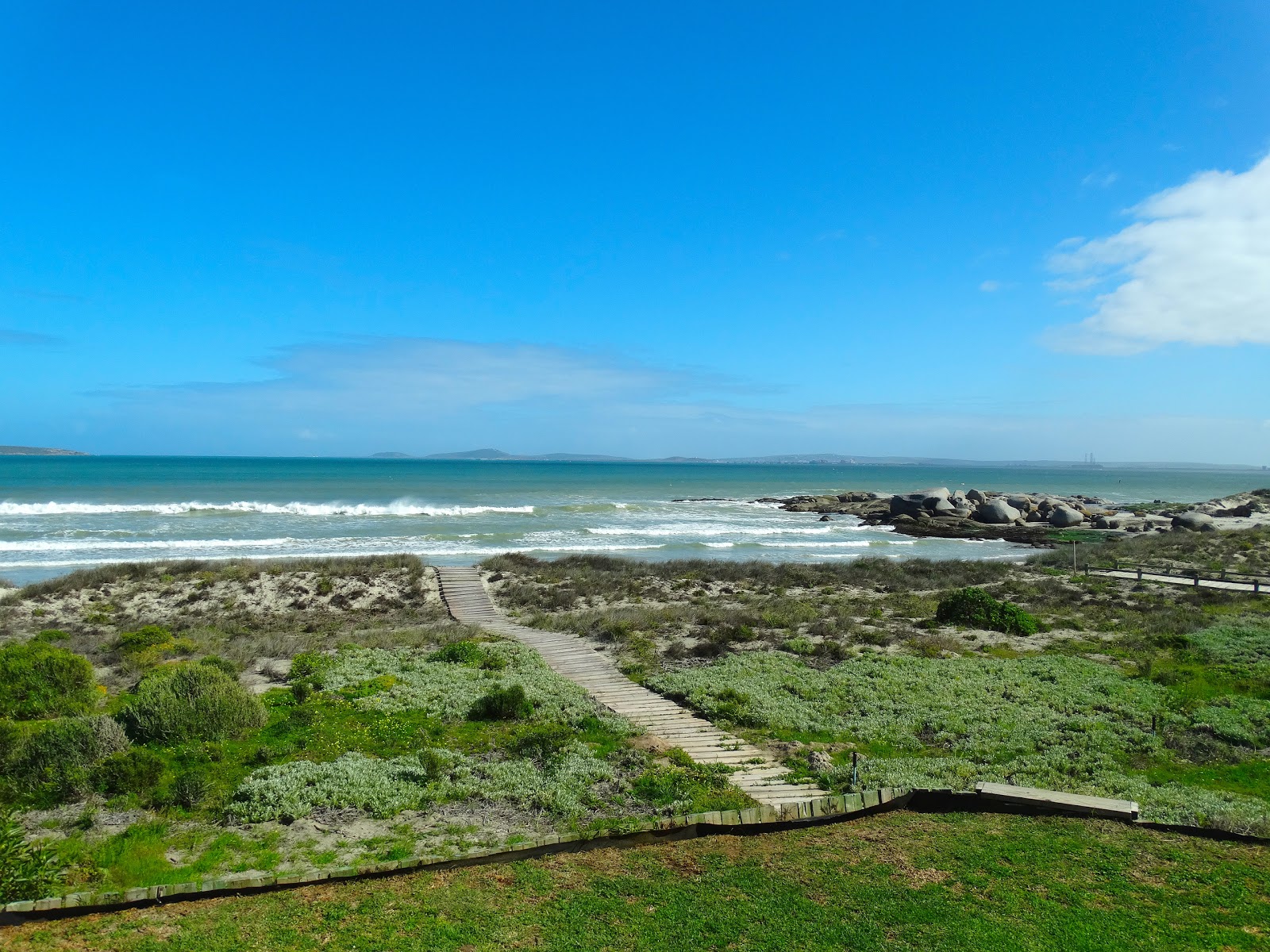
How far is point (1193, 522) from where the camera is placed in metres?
59.0

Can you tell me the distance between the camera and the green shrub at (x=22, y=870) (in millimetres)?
7699

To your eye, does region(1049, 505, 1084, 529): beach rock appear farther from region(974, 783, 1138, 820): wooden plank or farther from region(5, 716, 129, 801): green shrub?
region(5, 716, 129, 801): green shrub

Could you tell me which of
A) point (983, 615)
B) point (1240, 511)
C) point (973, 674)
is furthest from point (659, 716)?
point (1240, 511)

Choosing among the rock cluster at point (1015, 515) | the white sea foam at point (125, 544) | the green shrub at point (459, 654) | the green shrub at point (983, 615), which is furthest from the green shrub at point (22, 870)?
the rock cluster at point (1015, 515)

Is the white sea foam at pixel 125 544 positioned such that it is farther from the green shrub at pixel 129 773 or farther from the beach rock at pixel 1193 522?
the beach rock at pixel 1193 522

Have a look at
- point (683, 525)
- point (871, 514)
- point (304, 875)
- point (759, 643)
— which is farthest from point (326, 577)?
point (871, 514)

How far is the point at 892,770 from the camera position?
12.0 metres

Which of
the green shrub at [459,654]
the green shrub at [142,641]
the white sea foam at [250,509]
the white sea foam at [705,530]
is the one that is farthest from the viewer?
the white sea foam at [250,509]

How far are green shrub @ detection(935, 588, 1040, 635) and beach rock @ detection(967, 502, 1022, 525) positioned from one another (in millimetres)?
45628

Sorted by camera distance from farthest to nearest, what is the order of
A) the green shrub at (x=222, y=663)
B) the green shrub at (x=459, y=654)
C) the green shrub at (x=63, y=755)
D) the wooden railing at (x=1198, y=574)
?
the wooden railing at (x=1198, y=574) < the green shrub at (x=459, y=654) < the green shrub at (x=222, y=663) < the green shrub at (x=63, y=755)

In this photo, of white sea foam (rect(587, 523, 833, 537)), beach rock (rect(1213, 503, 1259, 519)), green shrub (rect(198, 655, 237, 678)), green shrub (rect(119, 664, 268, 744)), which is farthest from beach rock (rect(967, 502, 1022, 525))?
green shrub (rect(119, 664, 268, 744))

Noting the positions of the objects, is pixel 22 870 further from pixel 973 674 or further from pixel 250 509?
pixel 250 509

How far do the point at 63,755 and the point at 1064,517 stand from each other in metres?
73.7

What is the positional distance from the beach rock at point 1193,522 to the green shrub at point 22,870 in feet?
227
